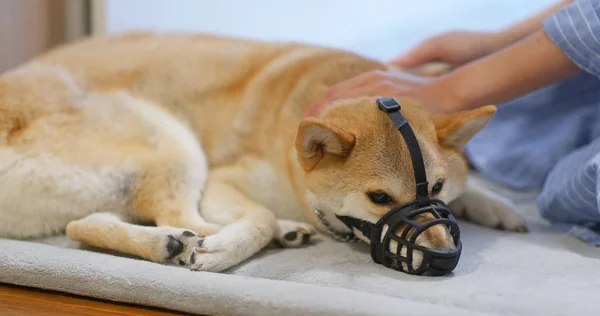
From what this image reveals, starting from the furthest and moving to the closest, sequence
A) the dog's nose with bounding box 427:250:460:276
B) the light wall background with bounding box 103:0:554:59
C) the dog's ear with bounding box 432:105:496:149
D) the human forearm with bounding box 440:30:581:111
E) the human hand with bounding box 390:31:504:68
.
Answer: the light wall background with bounding box 103:0:554:59, the human hand with bounding box 390:31:504:68, the human forearm with bounding box 440:30:581:111, the dog's ear with bounding box 432:105:496:149, the dog's nose with bounding box 427:250:460:276

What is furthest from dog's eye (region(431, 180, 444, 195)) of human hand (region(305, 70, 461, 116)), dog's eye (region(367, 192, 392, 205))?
human hand (region(305, 70, 461, 116))

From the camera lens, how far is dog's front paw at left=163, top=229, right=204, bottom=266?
5.14 ft

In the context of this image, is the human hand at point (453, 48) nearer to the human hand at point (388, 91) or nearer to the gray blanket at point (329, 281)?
the human hand at point (388, 91)

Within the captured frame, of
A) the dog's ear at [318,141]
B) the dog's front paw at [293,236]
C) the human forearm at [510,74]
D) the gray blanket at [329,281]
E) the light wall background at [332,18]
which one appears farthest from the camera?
the light wall background at [332,18]

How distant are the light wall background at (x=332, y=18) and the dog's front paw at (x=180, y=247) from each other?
1.68 metres

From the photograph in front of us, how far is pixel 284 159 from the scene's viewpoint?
1.92m

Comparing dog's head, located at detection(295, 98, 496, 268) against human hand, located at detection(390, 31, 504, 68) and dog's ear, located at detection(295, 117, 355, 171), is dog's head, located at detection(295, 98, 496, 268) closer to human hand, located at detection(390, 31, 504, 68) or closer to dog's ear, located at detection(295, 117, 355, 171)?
dog's ear, located at detection(295, 117, 355, 171)

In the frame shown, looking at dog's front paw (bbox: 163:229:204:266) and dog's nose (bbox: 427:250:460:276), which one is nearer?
dog's nose (bbox: 427:250:460:276)

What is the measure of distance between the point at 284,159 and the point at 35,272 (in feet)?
2.61

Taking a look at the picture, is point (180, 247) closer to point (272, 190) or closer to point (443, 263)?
point (272, 190)

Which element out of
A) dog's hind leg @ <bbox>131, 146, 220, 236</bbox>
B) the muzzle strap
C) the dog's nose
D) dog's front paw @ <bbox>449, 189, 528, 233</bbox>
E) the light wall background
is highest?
the light wall background

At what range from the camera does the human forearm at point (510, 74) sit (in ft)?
6.16

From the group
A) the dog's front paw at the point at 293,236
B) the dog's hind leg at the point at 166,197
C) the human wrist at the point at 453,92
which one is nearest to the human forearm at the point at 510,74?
the human wrist at the point at 453,92

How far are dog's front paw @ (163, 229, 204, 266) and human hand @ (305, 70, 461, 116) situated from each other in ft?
1.85
